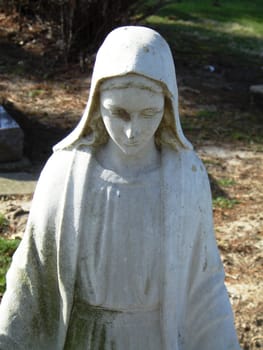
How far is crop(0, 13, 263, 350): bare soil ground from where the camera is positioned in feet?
18.0

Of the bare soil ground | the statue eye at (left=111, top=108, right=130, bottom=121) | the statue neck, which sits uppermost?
the statue eye at (left=111, top=108, right=130, bottom=121)

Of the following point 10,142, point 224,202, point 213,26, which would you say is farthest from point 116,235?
point 213,26

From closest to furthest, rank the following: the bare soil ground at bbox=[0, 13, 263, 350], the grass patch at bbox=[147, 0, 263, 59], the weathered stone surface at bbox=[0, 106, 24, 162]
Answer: the bare soil ground at bbox=[0, 13, 263, 350], the weathered stone surface at bbox=[0, 106, 24, 162], the grass patch at bbox=[147, 0, 263, 59]

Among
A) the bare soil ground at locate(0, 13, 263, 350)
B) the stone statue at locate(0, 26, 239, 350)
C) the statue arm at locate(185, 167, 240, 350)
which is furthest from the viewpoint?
the bare soil ground at locate(0, 13, 263, 350)

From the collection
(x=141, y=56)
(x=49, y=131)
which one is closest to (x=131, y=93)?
(x=141, y=56)

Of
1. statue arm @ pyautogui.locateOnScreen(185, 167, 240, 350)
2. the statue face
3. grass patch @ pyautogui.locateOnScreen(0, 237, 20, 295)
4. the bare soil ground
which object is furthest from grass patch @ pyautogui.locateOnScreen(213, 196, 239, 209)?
the statue face

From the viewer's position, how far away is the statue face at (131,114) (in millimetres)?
2605

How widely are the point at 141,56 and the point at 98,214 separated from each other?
0.54 m

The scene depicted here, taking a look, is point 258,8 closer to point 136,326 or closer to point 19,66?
point 19,66

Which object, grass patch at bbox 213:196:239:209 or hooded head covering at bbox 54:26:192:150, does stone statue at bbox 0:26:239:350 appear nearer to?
hooded head covering at bbox 54:26:192:150

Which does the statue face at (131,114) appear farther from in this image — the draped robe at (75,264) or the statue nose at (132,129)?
Result: the draped robe at (75,264)

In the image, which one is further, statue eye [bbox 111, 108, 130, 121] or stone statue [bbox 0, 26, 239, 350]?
stone statue [bbox 0, 26, 239, 350]

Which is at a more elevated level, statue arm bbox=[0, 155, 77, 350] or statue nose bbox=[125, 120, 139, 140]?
statue nose bbox=[125, 120, 139, 140]

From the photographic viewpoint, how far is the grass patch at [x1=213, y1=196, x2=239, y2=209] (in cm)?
636
